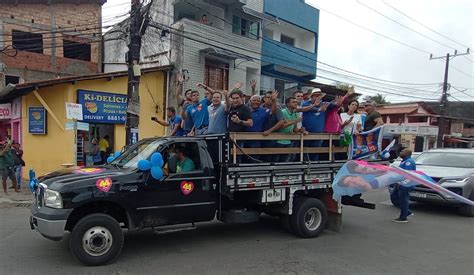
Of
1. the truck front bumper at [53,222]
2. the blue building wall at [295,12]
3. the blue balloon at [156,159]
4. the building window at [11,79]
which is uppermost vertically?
the blue building wall at [295,12]

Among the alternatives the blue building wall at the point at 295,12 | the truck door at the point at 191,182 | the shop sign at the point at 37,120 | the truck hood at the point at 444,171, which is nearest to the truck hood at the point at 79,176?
the truck door at the point at 191,182

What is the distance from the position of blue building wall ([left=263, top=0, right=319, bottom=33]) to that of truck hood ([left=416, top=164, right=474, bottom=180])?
46.3ft

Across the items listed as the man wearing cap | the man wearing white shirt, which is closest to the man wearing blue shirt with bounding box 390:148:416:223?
the man wearing white shirt

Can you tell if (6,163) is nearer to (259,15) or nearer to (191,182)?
(191,182)

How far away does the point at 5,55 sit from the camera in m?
19.7

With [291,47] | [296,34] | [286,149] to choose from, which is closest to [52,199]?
[286,149]

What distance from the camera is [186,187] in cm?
585

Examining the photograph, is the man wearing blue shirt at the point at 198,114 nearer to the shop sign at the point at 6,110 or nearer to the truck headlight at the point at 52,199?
the truck headlight at the point at 52,199

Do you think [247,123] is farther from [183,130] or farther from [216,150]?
[183,130]

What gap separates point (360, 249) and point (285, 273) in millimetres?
1896

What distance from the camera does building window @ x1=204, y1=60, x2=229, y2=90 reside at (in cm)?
1851

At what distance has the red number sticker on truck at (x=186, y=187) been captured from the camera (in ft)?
19.1

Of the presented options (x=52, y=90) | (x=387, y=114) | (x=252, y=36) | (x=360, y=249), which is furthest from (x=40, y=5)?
(x=387, y=114)

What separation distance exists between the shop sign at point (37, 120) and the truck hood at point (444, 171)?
1286cm
